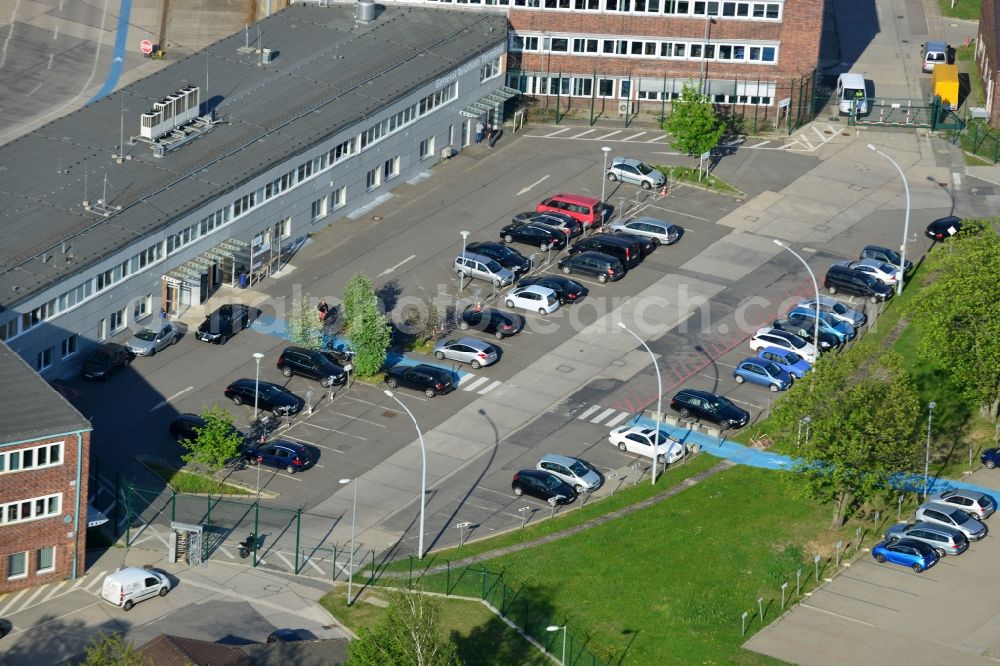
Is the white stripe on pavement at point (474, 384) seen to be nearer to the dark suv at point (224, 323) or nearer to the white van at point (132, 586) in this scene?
the dark suv at point (224, 323)

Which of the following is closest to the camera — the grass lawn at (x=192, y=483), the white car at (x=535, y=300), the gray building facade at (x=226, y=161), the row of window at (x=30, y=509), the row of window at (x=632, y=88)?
the row of window at (x=30, y=509)

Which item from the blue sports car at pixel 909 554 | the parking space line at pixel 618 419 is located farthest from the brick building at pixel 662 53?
the blue sports car at pixel 909 554

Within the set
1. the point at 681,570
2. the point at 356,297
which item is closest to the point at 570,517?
the point at 681,570

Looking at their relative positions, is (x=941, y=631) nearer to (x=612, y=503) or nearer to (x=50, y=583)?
(x=612, y=503)

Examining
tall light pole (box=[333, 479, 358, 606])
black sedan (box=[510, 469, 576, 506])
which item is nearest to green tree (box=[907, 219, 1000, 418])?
black sedan (box=[510, 469, 576, 506])

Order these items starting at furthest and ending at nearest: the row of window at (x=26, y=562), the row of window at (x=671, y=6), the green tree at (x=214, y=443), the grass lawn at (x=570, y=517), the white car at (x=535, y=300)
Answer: the row of window at (x=671, y=6)
the white car at (x=535, y=300)
the green tree at (x=214, y=443)
the grass lawn at (x=570, y=517)
the row of window at (x=26, y=562)
